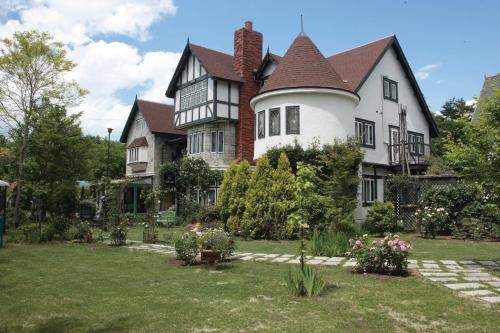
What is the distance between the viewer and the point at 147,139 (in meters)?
33.4

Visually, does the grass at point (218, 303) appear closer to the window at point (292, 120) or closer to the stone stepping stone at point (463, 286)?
the stone stepping stone at point (463, 286)

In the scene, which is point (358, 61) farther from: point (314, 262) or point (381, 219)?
point (314, 262)

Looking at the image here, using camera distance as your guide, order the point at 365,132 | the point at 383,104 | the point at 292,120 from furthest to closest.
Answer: the point at 383,104
the point at 365,132
the point at 292,120

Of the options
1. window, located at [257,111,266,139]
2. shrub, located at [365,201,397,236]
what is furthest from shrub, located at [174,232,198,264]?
window, located at [257,111,266,139]

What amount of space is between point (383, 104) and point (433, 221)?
10.4 metres

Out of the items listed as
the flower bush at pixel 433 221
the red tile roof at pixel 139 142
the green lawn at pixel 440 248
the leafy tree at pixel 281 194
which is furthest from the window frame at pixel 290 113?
the red tile roof at pixel 139 142

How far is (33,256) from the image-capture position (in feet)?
38.4

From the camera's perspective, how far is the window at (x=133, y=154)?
33812mm

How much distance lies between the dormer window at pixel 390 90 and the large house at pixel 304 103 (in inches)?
2.5

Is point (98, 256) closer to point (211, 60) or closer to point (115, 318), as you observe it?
point (115, 318)

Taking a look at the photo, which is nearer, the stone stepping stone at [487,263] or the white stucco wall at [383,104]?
the stone stepping stone at [487,263]

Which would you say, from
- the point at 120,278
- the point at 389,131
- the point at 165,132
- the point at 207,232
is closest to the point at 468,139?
Answer: the point at 207,232

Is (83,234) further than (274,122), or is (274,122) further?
(274,122)

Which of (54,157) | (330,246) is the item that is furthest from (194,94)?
(330,246)
